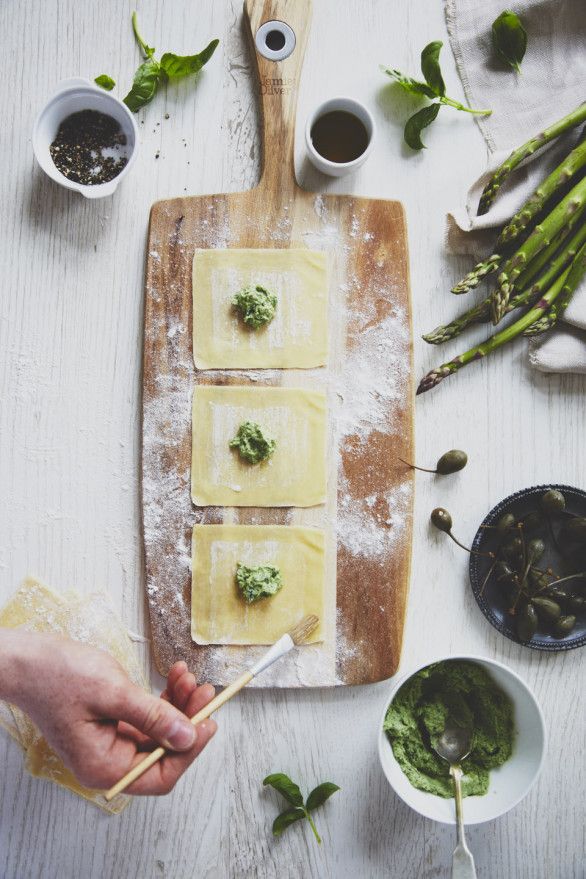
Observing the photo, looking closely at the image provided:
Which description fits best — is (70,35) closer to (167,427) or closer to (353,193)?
(353,193)

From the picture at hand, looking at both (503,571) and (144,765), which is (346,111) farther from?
(144,765)

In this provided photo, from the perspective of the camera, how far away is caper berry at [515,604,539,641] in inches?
74.2

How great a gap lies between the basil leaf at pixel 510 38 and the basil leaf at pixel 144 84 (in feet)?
3.13

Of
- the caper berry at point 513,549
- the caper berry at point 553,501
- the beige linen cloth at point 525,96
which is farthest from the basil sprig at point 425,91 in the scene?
the caper berry at point 513,549

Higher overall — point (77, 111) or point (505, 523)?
point (77, 111)

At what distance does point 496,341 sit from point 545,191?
1.37 ft

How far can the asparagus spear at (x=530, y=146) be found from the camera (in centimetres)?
191

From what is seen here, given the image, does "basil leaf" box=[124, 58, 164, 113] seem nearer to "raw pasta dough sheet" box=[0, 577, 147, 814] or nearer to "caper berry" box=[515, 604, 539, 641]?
"raw pasta dough sheet" box=[0, 577, 147, 814]

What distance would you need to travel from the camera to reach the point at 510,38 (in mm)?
1970

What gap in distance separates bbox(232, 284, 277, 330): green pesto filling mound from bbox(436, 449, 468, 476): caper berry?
618 mm

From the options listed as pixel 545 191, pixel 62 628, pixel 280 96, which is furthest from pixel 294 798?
pixel 280 96

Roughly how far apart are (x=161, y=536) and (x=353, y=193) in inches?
43.9

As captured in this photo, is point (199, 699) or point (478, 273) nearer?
point (199, 699)

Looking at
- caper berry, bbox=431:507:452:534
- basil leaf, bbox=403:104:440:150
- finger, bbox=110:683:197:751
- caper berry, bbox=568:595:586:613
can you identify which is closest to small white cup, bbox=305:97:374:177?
basil leaf, bbox=403:104:440:150
